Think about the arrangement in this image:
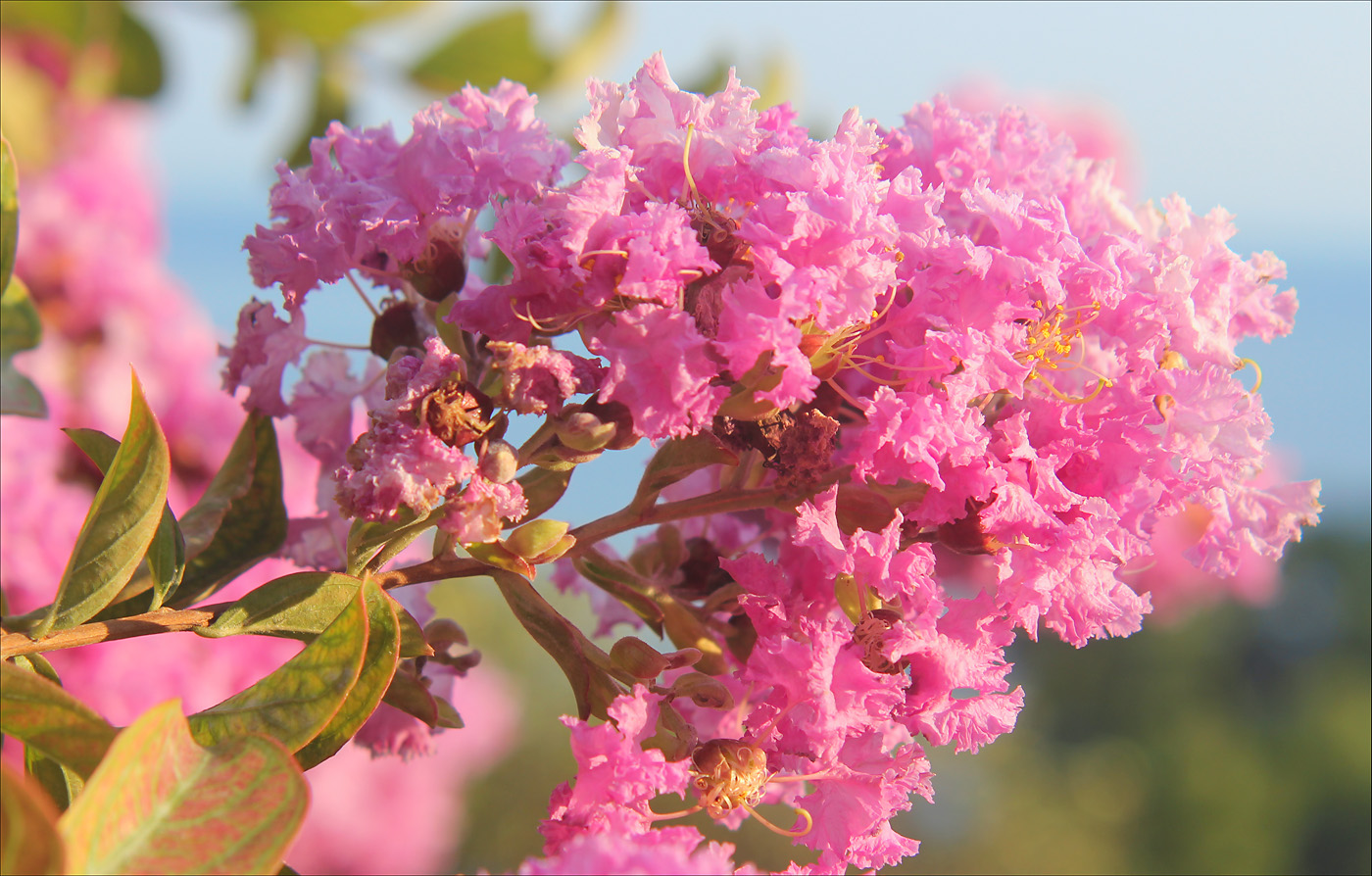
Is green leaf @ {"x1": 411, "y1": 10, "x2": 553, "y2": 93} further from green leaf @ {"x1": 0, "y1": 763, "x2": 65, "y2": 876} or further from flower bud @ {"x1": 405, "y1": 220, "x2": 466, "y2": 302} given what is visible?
green leaf @ {"x1": 0, "y1": 763, "x2": 65, "y2": 876}

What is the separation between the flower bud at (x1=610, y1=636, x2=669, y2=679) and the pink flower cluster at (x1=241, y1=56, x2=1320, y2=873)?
0.02 metres

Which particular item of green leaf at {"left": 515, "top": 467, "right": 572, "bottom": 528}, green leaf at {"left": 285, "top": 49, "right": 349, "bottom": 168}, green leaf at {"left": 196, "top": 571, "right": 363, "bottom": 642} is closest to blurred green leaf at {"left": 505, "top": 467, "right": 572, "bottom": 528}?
green leaf at {"left": 515, "top": 467, "right": 572, "bottom": 528}

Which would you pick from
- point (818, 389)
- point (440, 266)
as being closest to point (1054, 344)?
point (818, 389)

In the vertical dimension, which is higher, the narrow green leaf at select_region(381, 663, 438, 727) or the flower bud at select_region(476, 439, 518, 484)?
the flower bud at select_region(476, 439, 518, 484)

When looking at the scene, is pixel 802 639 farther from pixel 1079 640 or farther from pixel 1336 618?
pixel 1336 618

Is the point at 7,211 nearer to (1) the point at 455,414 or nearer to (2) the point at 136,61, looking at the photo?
(1) the point at 455,414

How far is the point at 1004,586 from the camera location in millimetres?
631

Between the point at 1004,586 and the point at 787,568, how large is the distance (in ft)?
0.41

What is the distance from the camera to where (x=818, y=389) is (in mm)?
684

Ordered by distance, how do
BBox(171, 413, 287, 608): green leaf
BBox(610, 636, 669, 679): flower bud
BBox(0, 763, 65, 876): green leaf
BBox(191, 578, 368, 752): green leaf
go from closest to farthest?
BBox(0, 763, 65, 876): green leaf, BBox(191, 578, 368, 752): green leaf, BBox(610, 636, 669, 679): flower bud, BBox(171, 413, 287, 608): green leaf

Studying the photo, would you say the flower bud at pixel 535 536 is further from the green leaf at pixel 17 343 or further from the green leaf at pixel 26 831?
the green leaf at pixel 17 343

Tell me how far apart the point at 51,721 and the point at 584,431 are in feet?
0.88

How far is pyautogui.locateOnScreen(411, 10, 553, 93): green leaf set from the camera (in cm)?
142

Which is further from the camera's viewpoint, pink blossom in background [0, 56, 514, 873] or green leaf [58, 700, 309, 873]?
pink blossom in background [0, 56, 514, 873]
